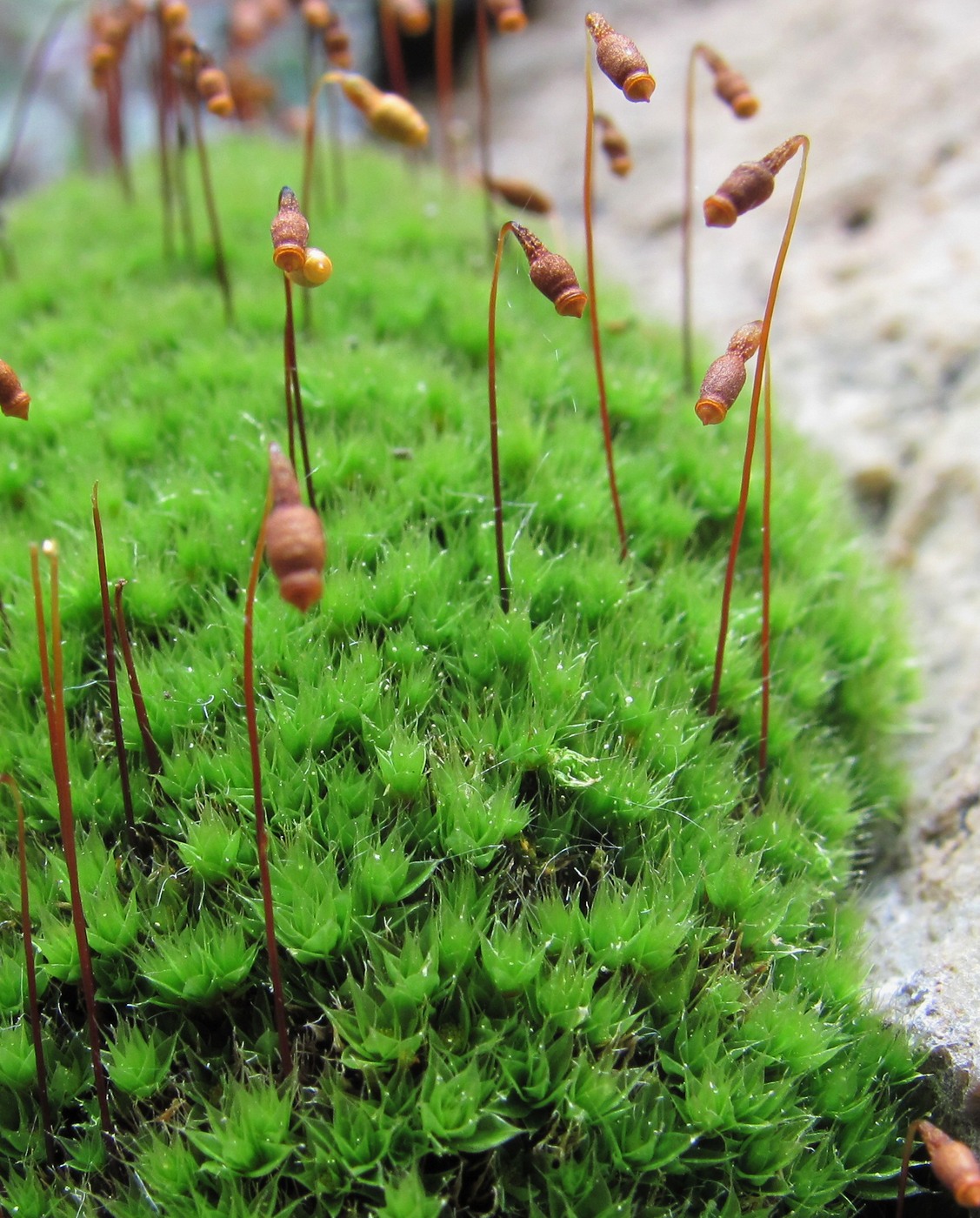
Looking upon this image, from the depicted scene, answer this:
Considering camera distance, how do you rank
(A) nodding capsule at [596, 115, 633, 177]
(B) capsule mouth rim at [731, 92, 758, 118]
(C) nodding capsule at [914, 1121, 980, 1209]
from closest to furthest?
(C) nodding capsule at [914, 1121, 980, 1209]
(B) capsule mouth rim at [731, 92, 758, 118]
(A) nodding capsule at [596, 115, 633, 177]

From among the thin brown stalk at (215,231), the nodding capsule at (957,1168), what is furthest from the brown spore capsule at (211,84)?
the nodding capsule at (957,1168)

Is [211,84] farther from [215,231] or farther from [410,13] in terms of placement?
[410,13]

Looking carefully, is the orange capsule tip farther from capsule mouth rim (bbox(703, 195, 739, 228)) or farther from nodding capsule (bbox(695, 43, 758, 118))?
nodding capsule (bbox(695, 43, 758, 118))

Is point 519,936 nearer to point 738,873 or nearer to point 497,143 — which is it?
point 738,873

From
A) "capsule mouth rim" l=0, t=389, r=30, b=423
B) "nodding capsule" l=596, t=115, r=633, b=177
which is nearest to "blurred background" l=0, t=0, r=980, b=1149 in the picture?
"nodding capsule" l=596, t=115, r=633, b=177

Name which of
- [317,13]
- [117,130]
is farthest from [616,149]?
[117,130]

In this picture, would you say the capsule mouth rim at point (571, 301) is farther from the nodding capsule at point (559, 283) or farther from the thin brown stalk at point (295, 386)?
the thin brown stalk at point (295, 386)
